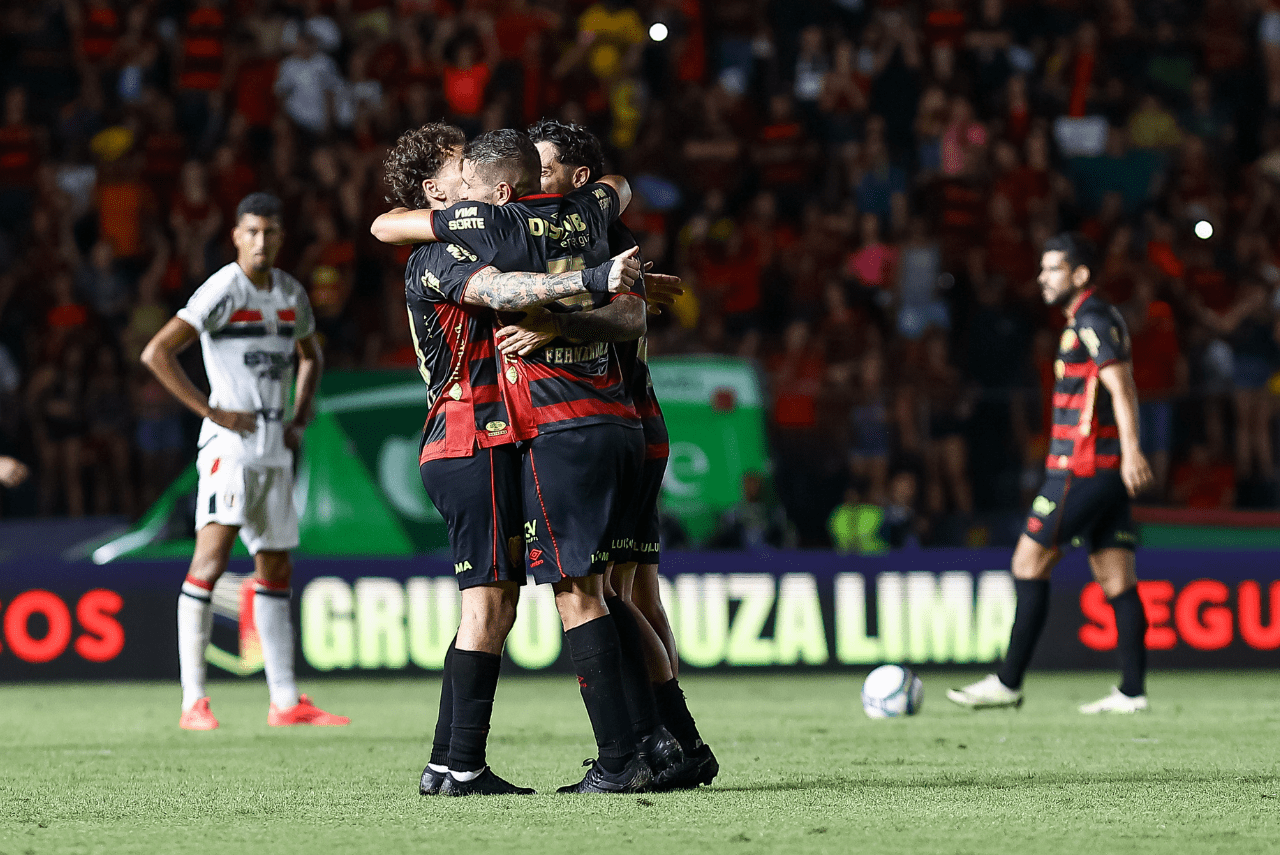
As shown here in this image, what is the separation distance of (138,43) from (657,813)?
13.3 meters

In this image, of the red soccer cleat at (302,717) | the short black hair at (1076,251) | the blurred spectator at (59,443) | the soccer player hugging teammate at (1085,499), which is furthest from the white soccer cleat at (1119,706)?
the blurred spectator at (59,443)

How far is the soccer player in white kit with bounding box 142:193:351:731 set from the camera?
25.0 ft

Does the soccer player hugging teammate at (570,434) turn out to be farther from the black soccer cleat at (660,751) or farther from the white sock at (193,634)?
the white sock at (193,634)

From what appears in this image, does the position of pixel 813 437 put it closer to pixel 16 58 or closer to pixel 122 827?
pixel 122 827

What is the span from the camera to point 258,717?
26.5 ft

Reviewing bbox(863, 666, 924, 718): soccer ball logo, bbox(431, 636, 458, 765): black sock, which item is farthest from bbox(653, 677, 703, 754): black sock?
bbox(863, 666, 924, 718): soccer ball logo

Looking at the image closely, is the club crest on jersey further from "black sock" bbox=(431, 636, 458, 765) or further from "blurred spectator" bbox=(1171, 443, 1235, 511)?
"black sock" bbox=(431, 636, 458, 765)

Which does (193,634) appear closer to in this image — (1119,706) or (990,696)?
(990,696)

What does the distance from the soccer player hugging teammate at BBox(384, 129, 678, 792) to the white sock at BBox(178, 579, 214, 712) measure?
3.12 meters

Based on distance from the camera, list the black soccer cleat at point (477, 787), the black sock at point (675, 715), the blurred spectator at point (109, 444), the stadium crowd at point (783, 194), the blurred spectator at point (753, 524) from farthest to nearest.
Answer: the stadium crowd at point (783, 194) < the blurred spectator at point (109, 444) < the blurred spectator at point (753, 524) < the black sock at point (675, 715) < the black soccer cleat at point (477, 787)

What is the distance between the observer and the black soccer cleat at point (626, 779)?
502cm

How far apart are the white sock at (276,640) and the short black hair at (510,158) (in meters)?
3.39

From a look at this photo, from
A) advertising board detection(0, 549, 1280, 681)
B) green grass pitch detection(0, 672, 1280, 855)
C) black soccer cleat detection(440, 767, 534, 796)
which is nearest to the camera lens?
green grass pitch detection(0, 672, 1280, 855)

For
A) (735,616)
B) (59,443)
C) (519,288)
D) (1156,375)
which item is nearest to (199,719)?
(519,288)
